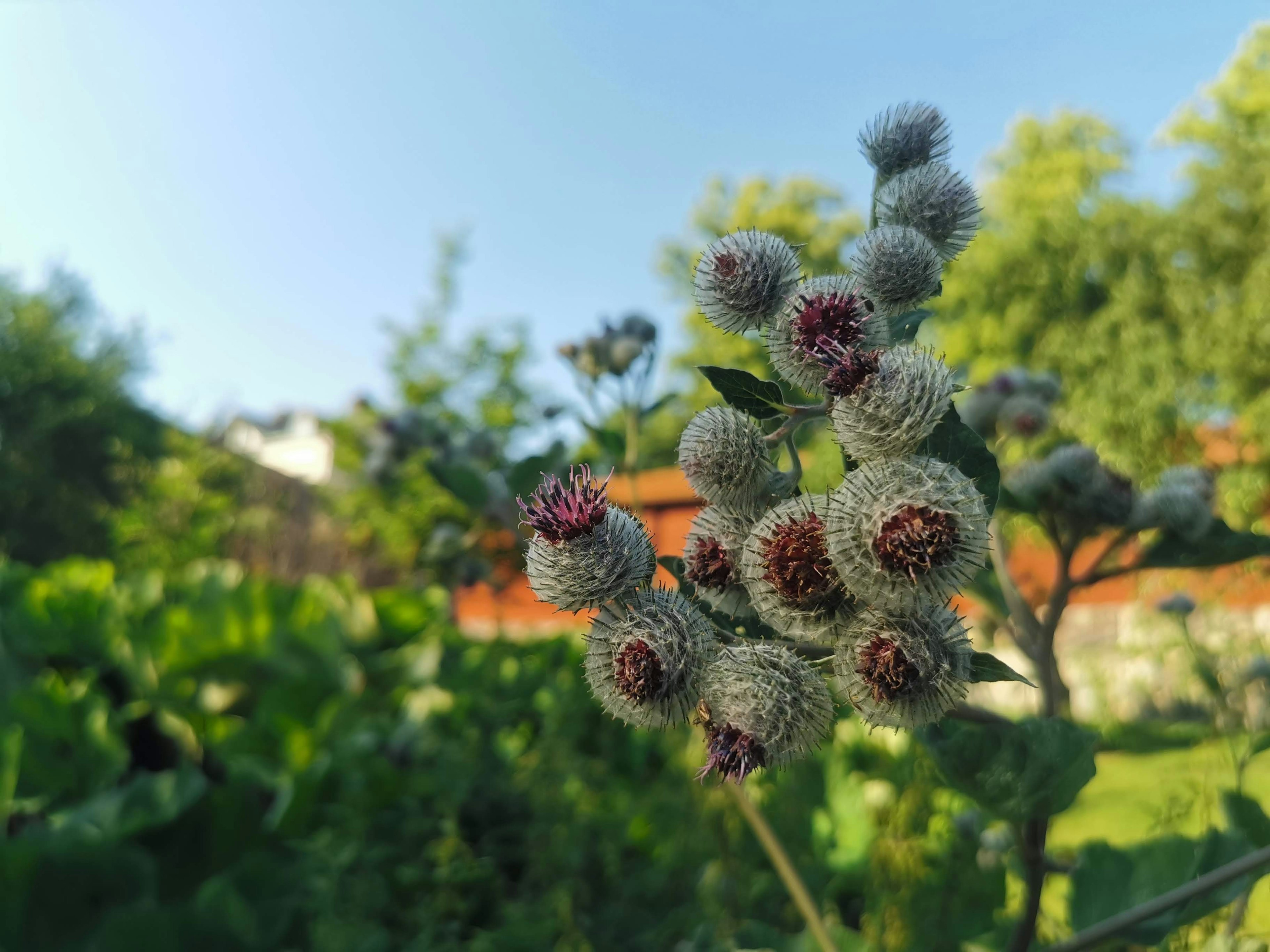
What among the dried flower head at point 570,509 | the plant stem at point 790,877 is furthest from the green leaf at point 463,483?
the dried flower head at point 570,509

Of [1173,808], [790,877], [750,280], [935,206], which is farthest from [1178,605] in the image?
[750,280]

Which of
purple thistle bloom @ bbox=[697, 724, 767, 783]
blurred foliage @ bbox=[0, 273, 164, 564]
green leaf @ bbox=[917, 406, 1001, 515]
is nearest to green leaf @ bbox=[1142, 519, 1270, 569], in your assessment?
green leaf @ bbox=[917, 406, 1001, 515]

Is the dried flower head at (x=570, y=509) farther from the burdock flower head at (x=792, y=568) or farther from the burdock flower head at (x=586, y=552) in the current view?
the burdock flower head at (x=792, y=568)

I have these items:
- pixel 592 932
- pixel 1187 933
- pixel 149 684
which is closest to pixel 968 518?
pixel 1187 933

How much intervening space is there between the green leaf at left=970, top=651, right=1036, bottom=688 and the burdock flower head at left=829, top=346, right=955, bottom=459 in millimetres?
226

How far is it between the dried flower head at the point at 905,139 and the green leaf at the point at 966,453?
17.7 inches

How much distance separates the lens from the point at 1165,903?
3.30 ft

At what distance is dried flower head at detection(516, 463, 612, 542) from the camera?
0.97 meters

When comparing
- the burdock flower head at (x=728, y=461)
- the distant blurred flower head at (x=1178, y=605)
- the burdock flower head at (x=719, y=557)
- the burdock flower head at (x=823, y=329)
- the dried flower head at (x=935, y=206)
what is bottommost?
the burdock flower head at (x=719, y=557)

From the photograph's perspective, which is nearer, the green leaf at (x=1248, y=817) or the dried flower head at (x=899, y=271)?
the dried flower head at (x=899, y=271)

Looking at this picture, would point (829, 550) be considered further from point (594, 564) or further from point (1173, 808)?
point (1173, 808)

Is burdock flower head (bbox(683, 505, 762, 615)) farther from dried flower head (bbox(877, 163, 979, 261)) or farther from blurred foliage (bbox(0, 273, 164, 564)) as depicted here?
blurred foliage (bbox(0, 273, 164, 564))

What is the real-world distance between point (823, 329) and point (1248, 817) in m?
1.07

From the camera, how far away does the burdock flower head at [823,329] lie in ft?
3.06
